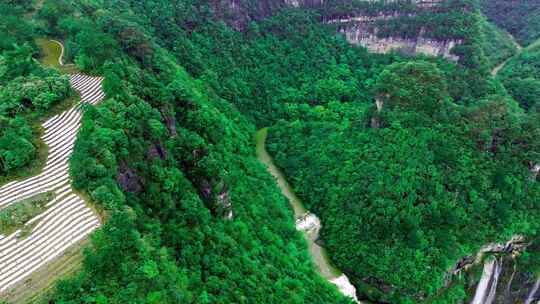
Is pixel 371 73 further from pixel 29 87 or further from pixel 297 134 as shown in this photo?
pixel 29 87

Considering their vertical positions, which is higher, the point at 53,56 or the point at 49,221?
the point at 53,56

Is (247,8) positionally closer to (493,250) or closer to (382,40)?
(382,40)

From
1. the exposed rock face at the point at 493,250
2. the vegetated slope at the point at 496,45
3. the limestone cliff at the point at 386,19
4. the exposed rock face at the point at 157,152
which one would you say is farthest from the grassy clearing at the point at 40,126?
the vegetated slope at the point at 496,45

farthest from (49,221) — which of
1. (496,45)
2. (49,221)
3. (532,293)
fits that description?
(496,45)

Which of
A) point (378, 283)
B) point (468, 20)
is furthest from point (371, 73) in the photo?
point (378, 283)

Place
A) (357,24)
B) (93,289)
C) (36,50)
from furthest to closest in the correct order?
(357,24)
(36,50)
(93,289)

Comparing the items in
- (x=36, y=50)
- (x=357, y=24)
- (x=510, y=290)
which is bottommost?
(x=510, y=290)
